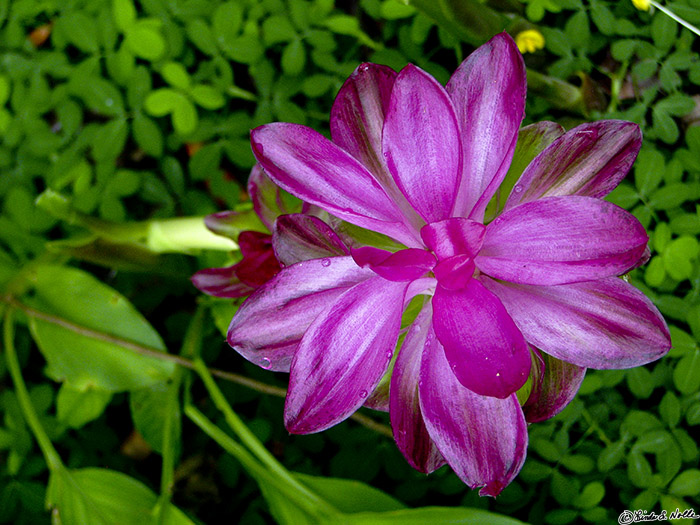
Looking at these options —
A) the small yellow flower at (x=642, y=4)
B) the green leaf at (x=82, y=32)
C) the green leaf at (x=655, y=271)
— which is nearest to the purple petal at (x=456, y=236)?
the green leaf at (x=655, y=271)

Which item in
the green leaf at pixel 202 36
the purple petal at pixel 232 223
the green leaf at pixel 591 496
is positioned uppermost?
the green leaf at pixel 202 36

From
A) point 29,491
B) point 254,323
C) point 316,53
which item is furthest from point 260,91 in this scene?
point 29,491

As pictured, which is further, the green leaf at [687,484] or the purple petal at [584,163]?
the green leaf at [687,484]

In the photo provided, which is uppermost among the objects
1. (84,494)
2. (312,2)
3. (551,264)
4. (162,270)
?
(312,2)

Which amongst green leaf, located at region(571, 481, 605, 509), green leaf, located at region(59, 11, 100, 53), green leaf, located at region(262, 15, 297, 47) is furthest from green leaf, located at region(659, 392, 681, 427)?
green leaf, located at region(59, 11, 100, 53)

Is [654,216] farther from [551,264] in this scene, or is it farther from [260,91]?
[260,91]

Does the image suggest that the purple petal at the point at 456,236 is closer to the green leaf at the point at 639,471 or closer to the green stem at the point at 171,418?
the green leaf at the point at 639,471
